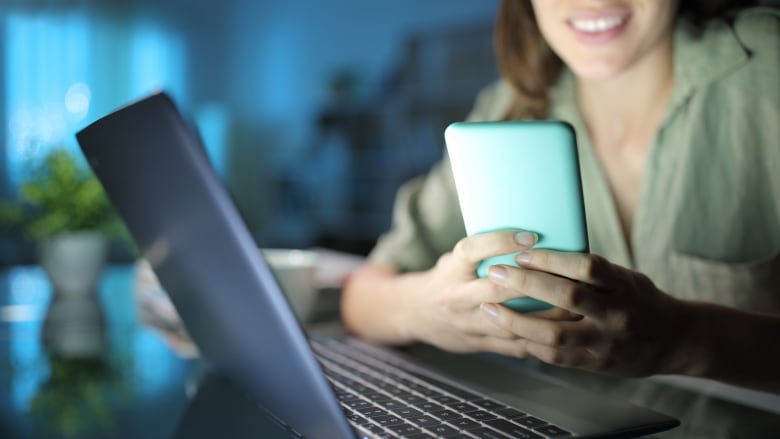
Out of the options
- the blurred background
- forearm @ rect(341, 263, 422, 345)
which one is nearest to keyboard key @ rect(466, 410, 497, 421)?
forearm @ rect(341, 263, 422, 345)

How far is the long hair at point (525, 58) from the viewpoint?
93 cm

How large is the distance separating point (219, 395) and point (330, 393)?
263 mm

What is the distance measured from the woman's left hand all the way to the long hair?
45cm

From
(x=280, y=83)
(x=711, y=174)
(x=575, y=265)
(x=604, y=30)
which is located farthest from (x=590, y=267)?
(x=280, y=83)

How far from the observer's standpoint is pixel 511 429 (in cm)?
48

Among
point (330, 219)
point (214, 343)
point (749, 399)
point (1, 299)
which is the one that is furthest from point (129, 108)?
point (330, 219)

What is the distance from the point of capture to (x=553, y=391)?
2.03 feet

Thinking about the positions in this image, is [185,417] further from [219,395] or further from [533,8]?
[533,8]

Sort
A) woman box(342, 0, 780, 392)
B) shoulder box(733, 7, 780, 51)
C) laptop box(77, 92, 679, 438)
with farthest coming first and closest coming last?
shoulder box(733, 7, 780, 51) → woman box(342, 0, 780, 392) → laptop box(77, 92, 679, 438)

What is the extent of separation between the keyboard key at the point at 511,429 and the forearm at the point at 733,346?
0.15 m

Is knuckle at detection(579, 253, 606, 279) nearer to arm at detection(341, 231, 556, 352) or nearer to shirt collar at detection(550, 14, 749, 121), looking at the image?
arm at detection(341, 231, 556, 352)

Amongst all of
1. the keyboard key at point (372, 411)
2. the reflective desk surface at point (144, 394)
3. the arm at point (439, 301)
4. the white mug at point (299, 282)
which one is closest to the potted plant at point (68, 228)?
the reflective desk surface at point (144, 394)

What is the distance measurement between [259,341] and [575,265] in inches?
7.6

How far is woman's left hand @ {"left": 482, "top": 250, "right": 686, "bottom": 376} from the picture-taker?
0.47 m
